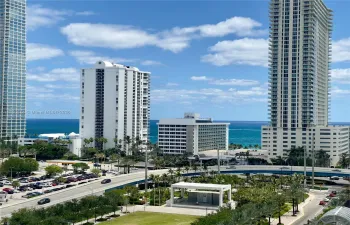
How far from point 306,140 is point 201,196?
272ft

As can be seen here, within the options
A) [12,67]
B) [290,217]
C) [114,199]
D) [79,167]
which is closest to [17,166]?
[79,167]

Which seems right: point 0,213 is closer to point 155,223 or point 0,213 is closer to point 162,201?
point 155,223

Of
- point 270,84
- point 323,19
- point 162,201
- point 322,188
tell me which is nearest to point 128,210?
point 162,201

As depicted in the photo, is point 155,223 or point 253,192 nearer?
point 155,223

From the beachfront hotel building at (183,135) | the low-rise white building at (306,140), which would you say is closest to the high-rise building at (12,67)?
the beachfront hotel building at (183,135)

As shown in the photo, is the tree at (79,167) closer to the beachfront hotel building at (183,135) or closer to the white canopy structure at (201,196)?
the white canopy structure at (201,196)

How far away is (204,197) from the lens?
280 ft

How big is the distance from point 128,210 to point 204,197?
15389mm

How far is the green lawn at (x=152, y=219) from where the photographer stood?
6856 cm

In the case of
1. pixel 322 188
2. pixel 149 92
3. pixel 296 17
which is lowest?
pixel 322 188

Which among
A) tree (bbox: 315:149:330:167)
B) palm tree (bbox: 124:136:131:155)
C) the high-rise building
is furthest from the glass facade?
the high-rise building

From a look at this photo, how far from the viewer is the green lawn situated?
68.6 m

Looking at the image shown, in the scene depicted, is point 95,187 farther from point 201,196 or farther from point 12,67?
point 12,67

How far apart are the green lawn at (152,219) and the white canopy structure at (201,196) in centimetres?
791
